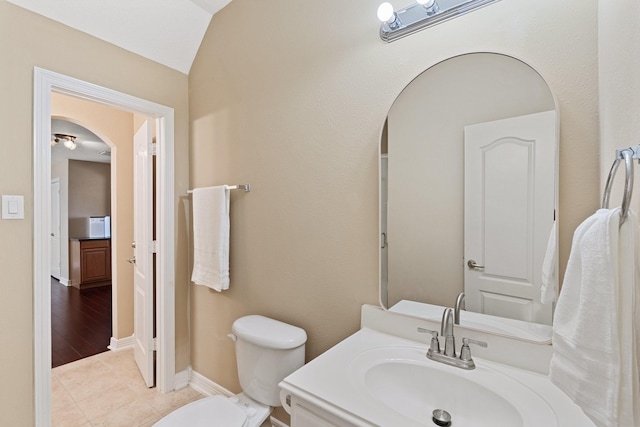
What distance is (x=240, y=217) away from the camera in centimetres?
189

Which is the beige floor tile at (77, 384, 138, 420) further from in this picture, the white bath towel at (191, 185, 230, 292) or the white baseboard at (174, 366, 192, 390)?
the white bath towel at (191, 185, 230, 292)

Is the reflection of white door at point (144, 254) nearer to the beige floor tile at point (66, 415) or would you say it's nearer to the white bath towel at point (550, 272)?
the beige floor tile at point (66, 415)

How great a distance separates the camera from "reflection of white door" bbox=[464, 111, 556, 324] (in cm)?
96

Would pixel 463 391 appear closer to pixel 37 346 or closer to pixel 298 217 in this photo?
pixel 298 217

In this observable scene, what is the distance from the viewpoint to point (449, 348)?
1.04m

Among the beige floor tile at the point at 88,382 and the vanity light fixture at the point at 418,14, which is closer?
the vanity light fixture at the point at 418,14

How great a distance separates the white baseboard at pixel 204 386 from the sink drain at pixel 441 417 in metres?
1.53

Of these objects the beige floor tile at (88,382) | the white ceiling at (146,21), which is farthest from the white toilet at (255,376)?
the white ceiling at (146,21)

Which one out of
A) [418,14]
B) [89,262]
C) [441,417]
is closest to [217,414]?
[441,417]

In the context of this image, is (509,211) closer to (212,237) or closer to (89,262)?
(212,237)

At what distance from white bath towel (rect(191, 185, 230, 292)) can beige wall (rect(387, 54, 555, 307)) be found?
1.06 m

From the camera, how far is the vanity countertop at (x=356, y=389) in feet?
2.46

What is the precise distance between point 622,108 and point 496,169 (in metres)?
0.38

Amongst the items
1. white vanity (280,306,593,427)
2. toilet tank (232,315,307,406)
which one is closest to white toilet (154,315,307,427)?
toilet tank (232,315,307,406)
